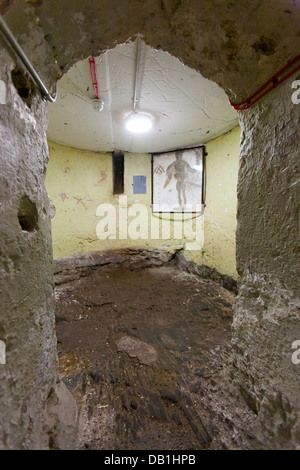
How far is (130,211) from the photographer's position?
462 centimetres

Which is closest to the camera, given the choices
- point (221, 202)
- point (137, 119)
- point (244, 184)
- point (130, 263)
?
point (244, 184)

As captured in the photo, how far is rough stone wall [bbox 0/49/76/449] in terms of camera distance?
30.0 inches

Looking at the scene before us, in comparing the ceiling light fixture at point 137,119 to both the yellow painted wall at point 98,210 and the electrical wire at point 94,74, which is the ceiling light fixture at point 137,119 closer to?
the electrical wire at point 94,74

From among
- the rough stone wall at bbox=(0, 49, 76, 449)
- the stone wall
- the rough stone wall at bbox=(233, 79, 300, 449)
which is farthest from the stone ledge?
the rough stone wall at bbox=(0, 49, 76, 449)

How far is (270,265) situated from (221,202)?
2.64m

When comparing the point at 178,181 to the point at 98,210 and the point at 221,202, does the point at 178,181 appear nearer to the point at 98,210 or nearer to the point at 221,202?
the point at 221,202

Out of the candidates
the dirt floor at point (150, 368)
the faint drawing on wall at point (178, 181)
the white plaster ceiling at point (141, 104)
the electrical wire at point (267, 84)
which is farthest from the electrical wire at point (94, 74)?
the dirt floor at point (150, 368)

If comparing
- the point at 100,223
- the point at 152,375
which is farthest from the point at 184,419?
the point at 100,223

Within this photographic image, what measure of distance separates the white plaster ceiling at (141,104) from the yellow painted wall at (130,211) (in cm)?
43

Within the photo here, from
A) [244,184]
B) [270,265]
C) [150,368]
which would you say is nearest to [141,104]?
[244,184]

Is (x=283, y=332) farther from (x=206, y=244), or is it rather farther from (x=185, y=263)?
(x=185, y=263)

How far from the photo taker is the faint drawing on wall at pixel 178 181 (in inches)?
157

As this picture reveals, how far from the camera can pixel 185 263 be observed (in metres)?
4.46

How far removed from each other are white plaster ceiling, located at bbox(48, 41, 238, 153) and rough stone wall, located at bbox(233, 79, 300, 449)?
3.64 feet
